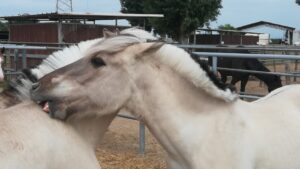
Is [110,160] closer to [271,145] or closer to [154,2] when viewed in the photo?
[271,145]

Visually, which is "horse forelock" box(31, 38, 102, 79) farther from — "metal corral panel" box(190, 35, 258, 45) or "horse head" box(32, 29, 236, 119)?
"metal corral panel" box(190, 35, 258, 45)

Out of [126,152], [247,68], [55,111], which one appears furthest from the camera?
[247,68]

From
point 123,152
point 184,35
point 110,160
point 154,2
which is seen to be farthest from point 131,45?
point 154,2

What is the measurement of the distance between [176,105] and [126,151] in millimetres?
3376

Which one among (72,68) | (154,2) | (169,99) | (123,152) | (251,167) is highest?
(154,2)

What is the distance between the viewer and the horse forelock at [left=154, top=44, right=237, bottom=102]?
8.50ft

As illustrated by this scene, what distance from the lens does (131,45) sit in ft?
8.30

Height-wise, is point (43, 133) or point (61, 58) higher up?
point (61, 58)

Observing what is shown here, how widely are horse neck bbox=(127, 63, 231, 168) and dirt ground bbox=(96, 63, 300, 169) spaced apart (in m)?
2.55

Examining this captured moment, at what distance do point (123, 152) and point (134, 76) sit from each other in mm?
3419

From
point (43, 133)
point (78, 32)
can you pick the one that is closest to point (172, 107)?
point (43, 133)

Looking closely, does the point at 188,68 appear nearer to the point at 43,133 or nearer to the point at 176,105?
the point at 176,105

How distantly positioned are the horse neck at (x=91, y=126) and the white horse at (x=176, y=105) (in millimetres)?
38

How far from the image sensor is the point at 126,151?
5887 mm
